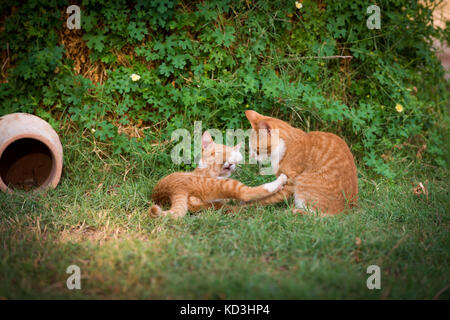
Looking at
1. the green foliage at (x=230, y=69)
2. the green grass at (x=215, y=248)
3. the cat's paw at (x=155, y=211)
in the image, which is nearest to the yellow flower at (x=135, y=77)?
the green foliage at (x=230, y=69)

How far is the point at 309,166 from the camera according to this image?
338cm

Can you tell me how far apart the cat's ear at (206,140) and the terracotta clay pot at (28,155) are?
4.39 ft

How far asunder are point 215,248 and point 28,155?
2.31m

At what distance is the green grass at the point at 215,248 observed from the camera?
2.22 m

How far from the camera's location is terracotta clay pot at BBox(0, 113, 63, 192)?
3.46 metres

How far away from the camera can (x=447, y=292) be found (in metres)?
2.27

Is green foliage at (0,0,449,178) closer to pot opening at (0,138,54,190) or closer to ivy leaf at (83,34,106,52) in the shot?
ivy leaf at (83,34,106,52)

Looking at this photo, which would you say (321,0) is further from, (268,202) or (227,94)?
(268,202)

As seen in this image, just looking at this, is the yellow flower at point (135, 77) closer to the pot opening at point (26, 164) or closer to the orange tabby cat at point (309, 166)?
the pot opening at point (26, 164)

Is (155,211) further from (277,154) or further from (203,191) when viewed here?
(277,154)

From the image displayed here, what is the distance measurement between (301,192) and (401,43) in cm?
248

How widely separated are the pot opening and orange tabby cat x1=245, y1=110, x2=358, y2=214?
2.09m

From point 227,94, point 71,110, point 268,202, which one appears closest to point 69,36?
point 71,110

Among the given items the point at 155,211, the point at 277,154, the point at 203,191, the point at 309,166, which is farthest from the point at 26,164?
the point at 309,166
